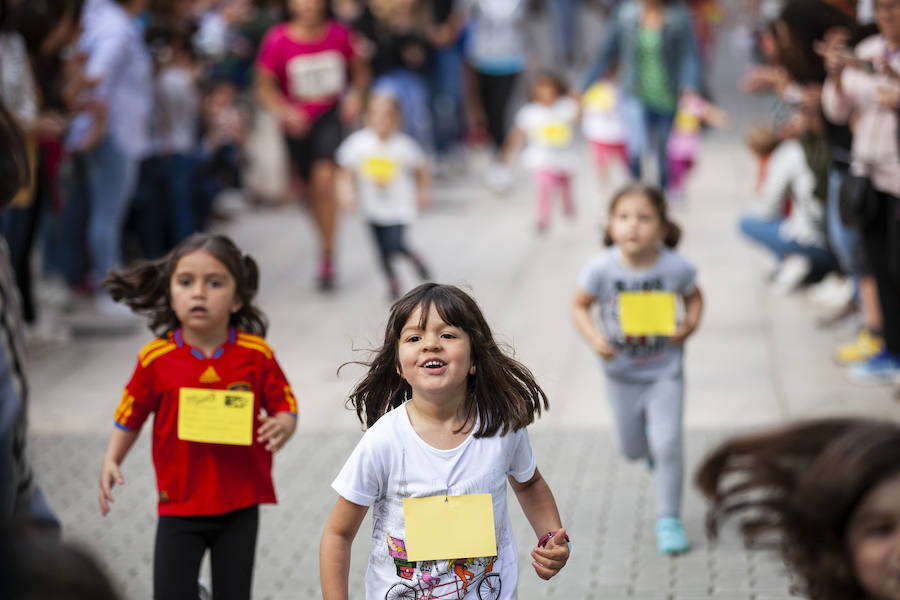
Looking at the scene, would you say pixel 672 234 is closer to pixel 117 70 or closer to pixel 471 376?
pixel 471 376

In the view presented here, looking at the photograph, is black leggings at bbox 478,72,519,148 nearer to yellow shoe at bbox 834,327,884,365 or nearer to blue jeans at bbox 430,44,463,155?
blue jeans at bbox 430,44,463,155

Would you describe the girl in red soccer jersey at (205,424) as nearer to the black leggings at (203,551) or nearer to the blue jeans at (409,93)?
the black leggings at (203,551)

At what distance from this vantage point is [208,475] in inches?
164

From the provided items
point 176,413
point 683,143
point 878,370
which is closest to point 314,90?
point 683,143

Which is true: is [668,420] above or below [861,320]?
below

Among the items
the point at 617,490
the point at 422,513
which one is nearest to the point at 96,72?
the point at 617,490

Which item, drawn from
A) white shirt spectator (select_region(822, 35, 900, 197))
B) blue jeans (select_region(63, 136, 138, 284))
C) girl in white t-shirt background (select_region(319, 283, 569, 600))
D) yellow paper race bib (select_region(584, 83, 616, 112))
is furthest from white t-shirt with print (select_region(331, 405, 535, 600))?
yellow paper race bib (select_region(584, 83, 616, 112))

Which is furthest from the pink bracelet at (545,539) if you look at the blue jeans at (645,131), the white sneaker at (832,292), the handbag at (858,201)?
the blue jeans at (645,131)

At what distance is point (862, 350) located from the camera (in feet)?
26.3

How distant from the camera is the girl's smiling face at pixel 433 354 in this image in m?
3.38

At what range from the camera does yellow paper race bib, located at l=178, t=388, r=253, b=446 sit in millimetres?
4094

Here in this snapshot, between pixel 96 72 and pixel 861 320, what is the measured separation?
5725mm

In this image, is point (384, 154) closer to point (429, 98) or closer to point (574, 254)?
point (574, 254)

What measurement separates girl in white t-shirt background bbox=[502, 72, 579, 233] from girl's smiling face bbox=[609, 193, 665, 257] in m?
6.87
